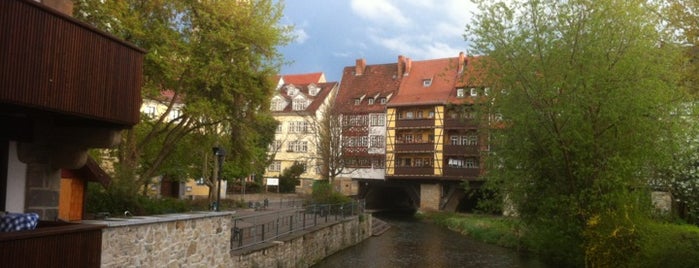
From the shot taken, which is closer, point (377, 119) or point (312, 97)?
point (377, 119)

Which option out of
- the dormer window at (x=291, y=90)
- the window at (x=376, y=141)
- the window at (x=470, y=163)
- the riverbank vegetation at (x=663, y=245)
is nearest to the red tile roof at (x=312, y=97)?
the dormer window at (x=291, y=90)

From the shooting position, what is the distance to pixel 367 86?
5416 cm

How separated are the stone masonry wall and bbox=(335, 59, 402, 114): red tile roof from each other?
36563 millimetres

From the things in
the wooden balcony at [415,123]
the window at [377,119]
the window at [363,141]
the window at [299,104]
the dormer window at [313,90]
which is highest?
the dormer window at [313,90]

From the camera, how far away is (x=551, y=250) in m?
16.8

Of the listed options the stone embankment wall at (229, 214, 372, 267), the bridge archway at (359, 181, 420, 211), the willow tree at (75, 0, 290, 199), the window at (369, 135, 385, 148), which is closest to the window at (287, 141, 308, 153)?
the bridge archway at (359, 181, 420, 211)

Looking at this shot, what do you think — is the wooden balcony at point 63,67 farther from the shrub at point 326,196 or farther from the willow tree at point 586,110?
the shrub at point 326,196

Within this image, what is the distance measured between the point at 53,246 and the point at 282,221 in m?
15.9

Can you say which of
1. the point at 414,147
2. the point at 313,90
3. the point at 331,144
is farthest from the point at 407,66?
the point at 331,144

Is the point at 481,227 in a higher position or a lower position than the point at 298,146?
lower

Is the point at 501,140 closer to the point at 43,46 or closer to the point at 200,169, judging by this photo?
the point at 43,46

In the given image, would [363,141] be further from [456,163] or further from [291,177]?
[291,177]

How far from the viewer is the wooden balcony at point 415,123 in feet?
156

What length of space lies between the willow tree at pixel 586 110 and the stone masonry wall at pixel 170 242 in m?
7.94
